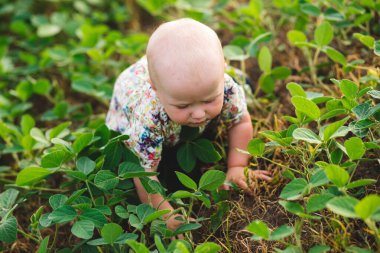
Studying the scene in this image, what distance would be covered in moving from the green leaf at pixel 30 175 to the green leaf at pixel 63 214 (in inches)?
7.1

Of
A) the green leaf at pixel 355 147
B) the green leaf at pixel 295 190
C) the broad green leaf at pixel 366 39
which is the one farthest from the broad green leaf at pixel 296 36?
the green leaf at pixel 295 190

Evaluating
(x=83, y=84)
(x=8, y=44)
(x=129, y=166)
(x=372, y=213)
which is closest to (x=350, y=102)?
(x=372, y=213)

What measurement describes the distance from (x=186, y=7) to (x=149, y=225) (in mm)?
1230

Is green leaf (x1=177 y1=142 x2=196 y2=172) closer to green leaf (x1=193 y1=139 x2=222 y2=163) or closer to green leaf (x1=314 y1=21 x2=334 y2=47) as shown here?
green leaf (x1=193 y1=139 x2=222 y2=163)

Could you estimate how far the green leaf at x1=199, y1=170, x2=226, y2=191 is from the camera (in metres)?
1.41

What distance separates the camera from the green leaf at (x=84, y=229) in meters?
1.33

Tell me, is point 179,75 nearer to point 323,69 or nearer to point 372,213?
point 372,213

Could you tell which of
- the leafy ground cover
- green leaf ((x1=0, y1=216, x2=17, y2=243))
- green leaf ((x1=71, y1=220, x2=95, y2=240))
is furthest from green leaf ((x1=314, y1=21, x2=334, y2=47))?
green leaf ((x1=0, y1=216, x2=17, y2=243))

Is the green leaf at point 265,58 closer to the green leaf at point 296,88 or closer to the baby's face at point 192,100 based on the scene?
the green leaf at point 296,88

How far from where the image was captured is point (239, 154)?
166 centimetres

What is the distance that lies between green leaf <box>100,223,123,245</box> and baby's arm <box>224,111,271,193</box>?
427 mm

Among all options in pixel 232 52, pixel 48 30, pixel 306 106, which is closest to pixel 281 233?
pixel 306 106

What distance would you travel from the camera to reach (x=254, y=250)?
1.38 meters

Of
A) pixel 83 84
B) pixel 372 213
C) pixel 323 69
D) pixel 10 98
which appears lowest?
pixel 10 98
